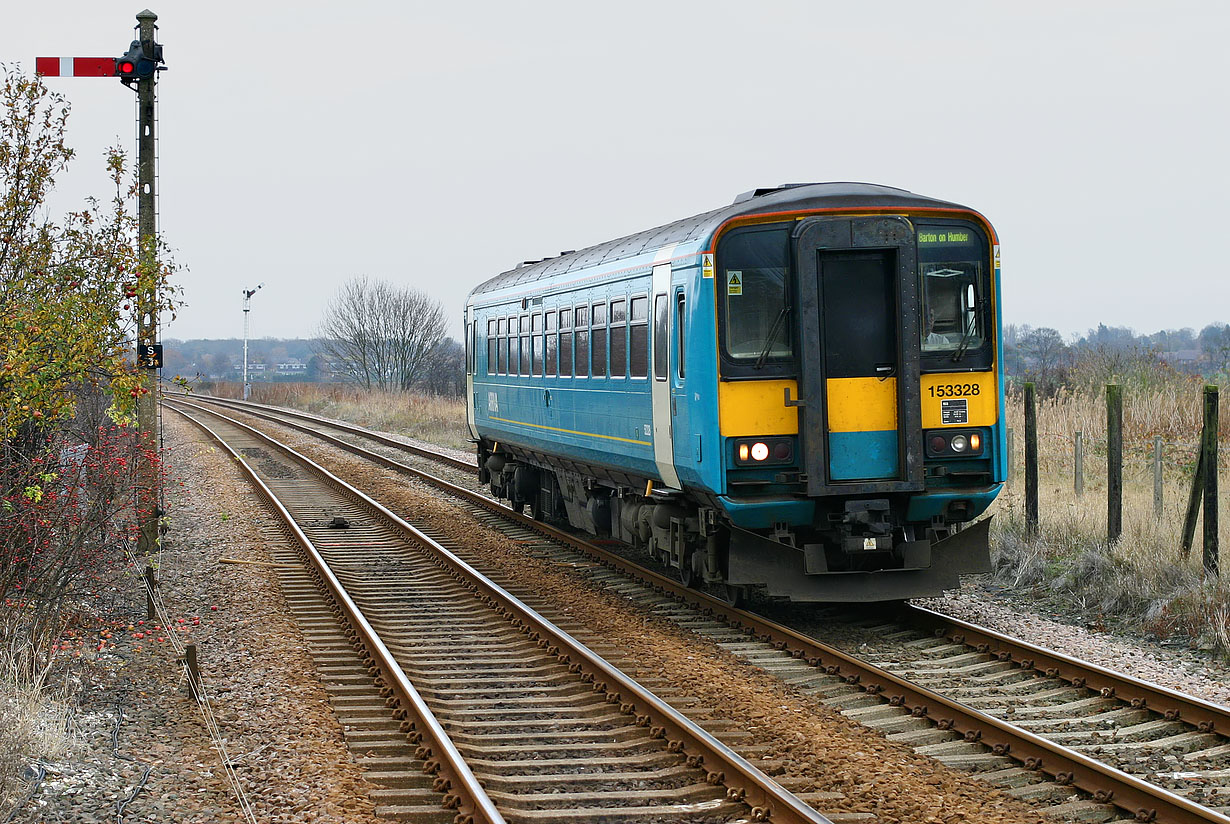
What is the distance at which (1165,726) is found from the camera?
727cm

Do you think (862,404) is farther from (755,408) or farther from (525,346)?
(525,346)

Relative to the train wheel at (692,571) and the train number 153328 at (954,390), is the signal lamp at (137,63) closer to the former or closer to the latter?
the train wheel at (692,571)

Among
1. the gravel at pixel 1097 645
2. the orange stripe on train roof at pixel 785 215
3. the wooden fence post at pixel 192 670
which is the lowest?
the gravel at pixel 1097 645

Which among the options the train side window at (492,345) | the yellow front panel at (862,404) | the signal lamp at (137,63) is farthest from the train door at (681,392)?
the train side window at (492,345)

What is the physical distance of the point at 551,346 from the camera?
15.0 m

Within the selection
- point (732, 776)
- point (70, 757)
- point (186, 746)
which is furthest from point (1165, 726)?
point (70, 757)

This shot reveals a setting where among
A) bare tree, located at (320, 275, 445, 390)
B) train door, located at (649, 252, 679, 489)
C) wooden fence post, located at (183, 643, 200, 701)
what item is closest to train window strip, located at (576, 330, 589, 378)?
train door, located at (649, 252, 679, 489)

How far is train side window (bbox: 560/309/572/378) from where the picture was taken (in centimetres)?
1424

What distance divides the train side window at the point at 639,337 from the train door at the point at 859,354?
6.78 ft

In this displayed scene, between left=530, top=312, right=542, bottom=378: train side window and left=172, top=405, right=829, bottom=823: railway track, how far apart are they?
10.1 ft

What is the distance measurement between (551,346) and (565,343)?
2.07 feet

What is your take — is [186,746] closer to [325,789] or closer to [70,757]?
[70,757]

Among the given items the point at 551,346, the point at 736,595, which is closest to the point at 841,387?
the point at 736,595

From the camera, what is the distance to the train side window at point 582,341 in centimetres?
1356
